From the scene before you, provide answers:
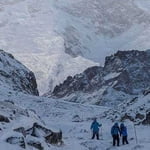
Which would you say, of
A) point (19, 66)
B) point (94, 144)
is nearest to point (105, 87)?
point (19, 66)

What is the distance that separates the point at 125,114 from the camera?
51.1 m

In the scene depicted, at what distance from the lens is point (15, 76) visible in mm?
105688

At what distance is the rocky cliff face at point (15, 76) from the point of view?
333 ft

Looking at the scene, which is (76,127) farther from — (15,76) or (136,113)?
(15,76)

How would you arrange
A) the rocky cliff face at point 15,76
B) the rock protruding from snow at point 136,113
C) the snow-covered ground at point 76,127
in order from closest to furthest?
the snow-covered ground at point 76,127 < the rock protruding from snow at point 136,113 < the rocky cliff face at point 15,76

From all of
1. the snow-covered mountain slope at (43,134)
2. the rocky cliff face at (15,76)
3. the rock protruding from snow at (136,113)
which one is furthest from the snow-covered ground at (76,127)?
the rocky cliff face at (15,76)

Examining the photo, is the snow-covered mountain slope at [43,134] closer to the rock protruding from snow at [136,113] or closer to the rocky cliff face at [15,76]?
the rock protruding from snow at [136,113]

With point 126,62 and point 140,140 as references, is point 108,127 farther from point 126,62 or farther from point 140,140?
point 126,62

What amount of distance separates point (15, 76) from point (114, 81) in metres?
79.5

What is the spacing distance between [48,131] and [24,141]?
5398 mm

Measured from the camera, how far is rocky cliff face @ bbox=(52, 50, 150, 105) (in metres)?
171

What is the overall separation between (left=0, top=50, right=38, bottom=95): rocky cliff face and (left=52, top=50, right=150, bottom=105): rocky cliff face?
5092 cm

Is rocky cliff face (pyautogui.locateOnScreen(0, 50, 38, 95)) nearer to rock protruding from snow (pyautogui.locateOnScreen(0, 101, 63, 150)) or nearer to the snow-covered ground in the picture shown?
the snow-covered ground

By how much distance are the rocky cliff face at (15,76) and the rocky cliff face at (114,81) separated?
50.9 m
